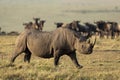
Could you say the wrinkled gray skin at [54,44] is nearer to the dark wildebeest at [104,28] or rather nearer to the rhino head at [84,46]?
the rhino head at [84,46]

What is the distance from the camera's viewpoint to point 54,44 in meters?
15.1

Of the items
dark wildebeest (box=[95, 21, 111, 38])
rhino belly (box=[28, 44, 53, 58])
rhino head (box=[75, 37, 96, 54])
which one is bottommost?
dark wildebeest (box=[95, 21, 111, 38])

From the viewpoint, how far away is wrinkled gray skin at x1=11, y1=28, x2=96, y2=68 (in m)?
14.9

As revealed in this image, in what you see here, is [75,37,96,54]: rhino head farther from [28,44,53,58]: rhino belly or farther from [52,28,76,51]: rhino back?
[28,44,53,58]: rhino belly

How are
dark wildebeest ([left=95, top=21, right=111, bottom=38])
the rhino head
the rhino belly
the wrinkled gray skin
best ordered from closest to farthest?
1. the rhino head
2. the wrinkled gray skin
3. the rhino belly
4. dark wildebeest ([left=95, top=21, right=111, bottom=38])

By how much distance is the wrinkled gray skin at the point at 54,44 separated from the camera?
48.8ft

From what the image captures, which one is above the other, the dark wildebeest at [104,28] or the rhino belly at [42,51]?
the rhino belly at [42,51]

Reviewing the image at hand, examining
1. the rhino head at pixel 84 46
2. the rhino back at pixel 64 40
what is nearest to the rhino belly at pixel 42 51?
the rhino back at pixel 64 40

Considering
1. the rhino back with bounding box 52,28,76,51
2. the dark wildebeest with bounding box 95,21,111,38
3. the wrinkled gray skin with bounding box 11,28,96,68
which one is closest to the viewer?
the wrinkled gray skin with bounding box 11,28,96,68

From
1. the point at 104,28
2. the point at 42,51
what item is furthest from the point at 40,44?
the point at 104,28

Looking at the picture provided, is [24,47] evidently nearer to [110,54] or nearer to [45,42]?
[45,42]

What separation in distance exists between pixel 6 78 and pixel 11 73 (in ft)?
1.56

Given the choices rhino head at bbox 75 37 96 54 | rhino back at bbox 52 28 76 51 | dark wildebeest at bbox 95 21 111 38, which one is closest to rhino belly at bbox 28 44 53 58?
rhino back at bbox 52 28 76 51

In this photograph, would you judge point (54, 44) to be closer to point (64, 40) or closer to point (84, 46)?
point (64, 40)
